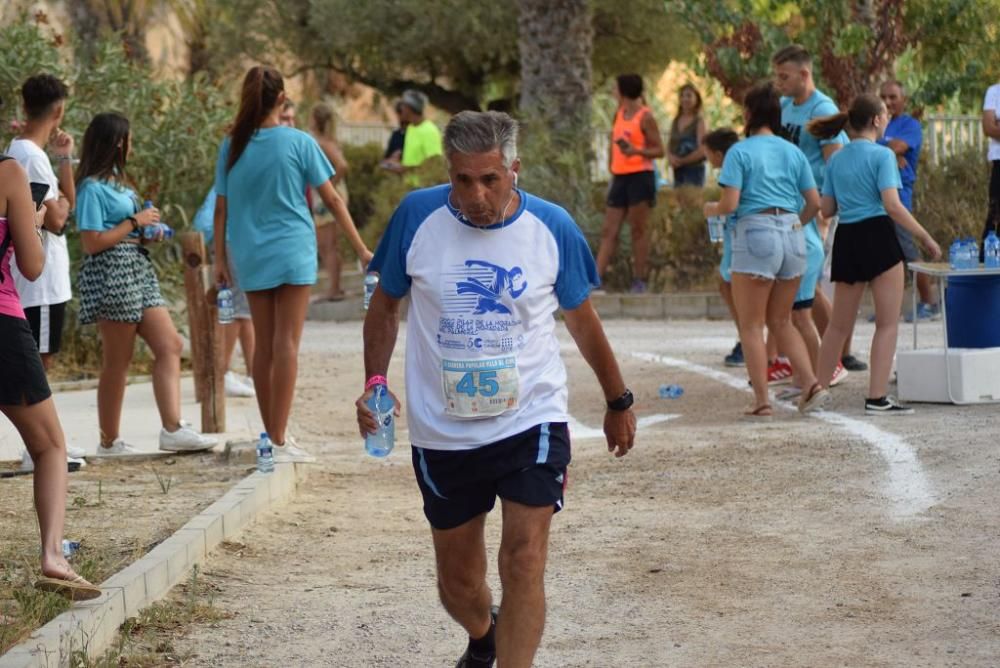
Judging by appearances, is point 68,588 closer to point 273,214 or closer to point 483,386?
point 483,386

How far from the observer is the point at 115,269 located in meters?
8.80

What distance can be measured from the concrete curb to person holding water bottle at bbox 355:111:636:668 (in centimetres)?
123

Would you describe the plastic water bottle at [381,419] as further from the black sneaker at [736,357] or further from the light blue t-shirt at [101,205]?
the black sneaker at [736,357]

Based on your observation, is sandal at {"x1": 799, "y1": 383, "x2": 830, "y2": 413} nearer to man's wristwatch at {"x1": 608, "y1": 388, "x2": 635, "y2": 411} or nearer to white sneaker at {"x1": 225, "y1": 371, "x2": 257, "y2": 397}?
white sneaker at {"x1": 225, "y1": 371, "x2": 257, "y2": 397}

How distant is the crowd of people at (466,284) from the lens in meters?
4.79

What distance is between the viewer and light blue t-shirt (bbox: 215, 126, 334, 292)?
850cm

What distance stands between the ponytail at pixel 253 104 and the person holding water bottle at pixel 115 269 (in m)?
0.54

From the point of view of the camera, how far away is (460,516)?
4945 millimetres

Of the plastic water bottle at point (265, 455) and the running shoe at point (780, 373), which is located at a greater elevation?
the running shoe at point (780, 373)

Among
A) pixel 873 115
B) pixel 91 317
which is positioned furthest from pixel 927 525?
pixel 91 317

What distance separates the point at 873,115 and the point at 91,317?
440 centimetres

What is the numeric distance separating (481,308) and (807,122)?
6650 millimetres

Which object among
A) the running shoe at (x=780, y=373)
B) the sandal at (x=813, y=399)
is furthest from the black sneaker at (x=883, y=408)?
the running shoe at (x=780, y=373)

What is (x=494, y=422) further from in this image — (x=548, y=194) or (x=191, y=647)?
(x=548, y=194)
